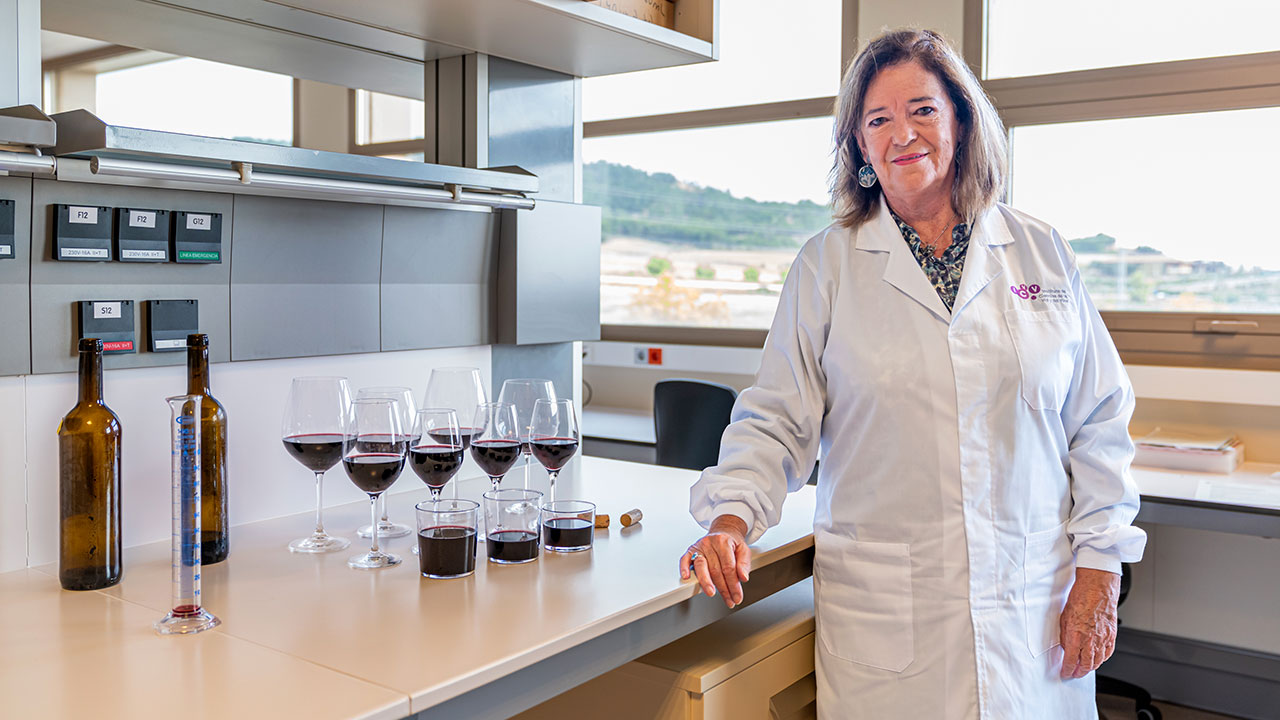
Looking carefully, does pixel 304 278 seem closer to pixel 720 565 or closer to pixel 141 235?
pixel 141 235

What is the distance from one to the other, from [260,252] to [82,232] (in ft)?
0.94

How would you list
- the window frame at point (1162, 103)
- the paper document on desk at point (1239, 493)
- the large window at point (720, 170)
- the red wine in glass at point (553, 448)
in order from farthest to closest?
the large window at point (720, 170)
the window frame at point (1162, 103)
the paper document on desk at point (1239, 493)
the red wine in glass at point (553, 448)

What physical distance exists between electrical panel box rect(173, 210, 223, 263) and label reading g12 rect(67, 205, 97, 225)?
12cm

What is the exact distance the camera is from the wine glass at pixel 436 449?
135 centimetres

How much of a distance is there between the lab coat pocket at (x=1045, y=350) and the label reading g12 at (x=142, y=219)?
1311 millimetres

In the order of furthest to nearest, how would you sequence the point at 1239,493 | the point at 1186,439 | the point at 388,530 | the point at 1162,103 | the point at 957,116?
the point at 1162,103 < the point at 1186,439 < the point at 1239,493 < the point at 957,116 < the point at 388,530

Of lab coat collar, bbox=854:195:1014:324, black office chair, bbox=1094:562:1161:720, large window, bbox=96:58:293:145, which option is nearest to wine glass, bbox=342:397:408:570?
lab coat collar, bbox=854:195:1014:324

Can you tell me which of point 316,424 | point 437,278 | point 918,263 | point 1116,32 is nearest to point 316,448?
point 316,424

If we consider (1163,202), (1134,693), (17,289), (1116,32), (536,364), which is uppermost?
(1116,32)

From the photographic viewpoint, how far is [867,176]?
1.69 meters

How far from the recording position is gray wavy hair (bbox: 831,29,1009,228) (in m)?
1.63

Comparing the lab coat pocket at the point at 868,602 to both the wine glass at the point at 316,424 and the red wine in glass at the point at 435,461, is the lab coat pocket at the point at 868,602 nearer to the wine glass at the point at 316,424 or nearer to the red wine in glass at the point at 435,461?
the red wine in glass at the point at 435,461

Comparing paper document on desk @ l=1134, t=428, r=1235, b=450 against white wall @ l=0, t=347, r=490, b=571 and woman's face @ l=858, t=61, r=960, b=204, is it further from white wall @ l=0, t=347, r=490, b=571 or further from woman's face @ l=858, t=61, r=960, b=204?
white wall @ l=0, t=347, r=490, b=571

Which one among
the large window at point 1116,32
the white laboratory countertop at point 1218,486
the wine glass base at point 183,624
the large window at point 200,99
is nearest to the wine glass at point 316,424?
the wine glass base at point 183,624
